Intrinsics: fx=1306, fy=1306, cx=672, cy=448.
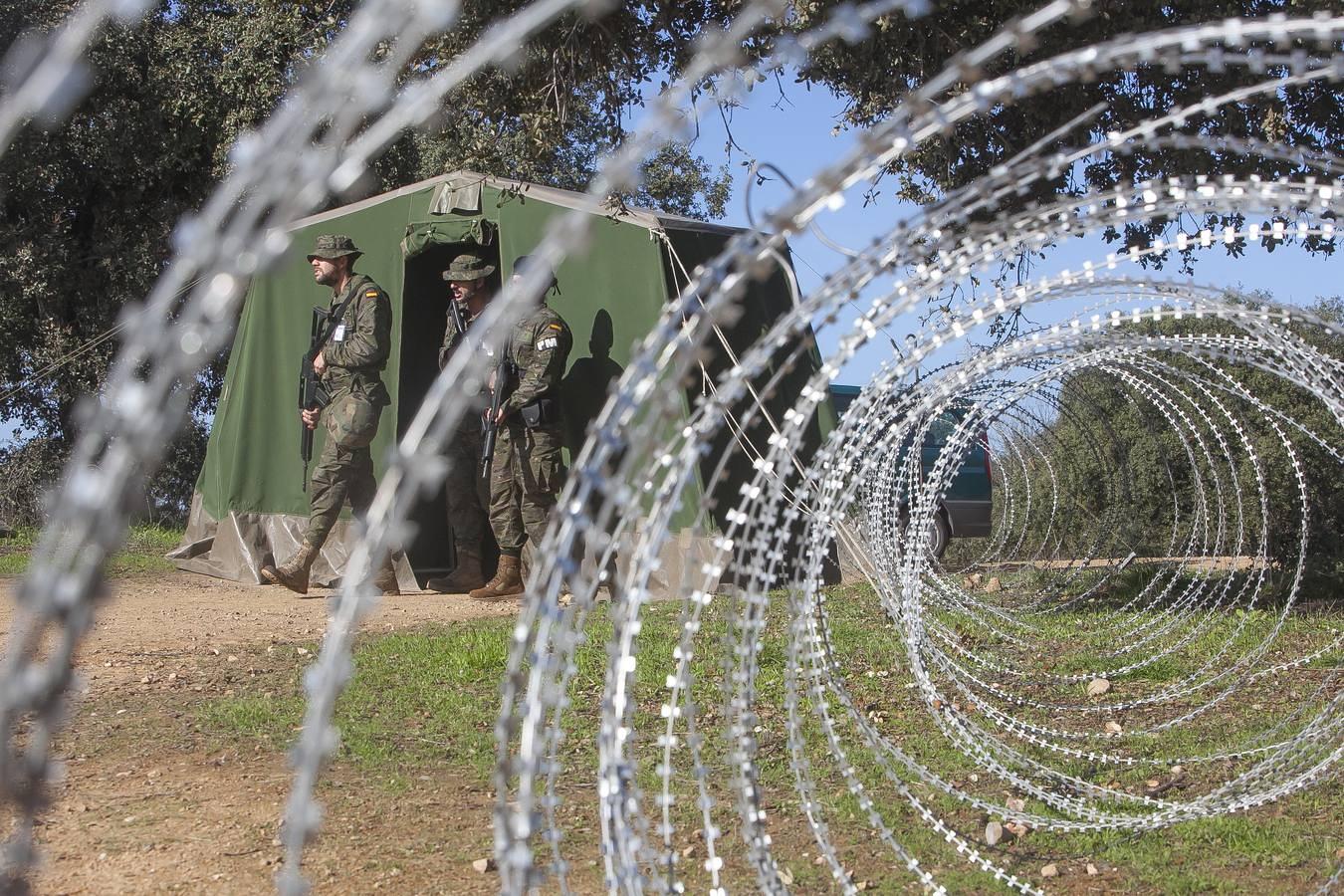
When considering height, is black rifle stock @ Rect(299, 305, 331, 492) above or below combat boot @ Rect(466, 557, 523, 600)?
above

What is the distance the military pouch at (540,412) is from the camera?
9.06 meters

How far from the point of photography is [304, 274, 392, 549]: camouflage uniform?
9328 mm

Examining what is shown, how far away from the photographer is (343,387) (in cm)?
951

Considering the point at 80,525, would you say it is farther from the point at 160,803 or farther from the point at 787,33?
the point at 787,33

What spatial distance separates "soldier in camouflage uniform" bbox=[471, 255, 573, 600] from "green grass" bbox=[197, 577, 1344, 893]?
109 cm

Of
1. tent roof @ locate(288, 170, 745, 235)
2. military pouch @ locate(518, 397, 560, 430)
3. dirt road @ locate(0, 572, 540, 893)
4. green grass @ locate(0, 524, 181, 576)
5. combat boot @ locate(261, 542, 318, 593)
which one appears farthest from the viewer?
green grass @ locate(0, 524, 181, 576)

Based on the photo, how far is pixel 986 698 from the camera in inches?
265

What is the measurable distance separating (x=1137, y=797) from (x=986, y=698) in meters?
2.08

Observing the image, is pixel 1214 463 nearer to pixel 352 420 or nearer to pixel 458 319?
pixel 458 319

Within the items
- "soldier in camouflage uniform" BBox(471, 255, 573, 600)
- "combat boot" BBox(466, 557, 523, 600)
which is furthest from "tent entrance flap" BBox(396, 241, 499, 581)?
"soldier in camouflage uniform" BBox(471, 255, 573, 600)

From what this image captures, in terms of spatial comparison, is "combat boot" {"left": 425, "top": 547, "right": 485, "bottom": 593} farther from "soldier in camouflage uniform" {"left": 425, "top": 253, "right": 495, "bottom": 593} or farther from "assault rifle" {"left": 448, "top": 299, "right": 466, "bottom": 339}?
"assault rifle" {"left": 448, "top": 299, "right": 466, "bottom": 339}

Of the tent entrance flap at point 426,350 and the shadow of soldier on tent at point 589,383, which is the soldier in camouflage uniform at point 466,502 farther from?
the shadow of soldier on tent at point 589,383

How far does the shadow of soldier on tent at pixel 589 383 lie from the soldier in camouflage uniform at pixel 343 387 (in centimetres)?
137

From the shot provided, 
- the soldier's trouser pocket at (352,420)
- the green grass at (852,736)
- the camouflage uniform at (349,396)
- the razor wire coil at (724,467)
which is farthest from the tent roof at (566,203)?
the green grass at (852,736)
